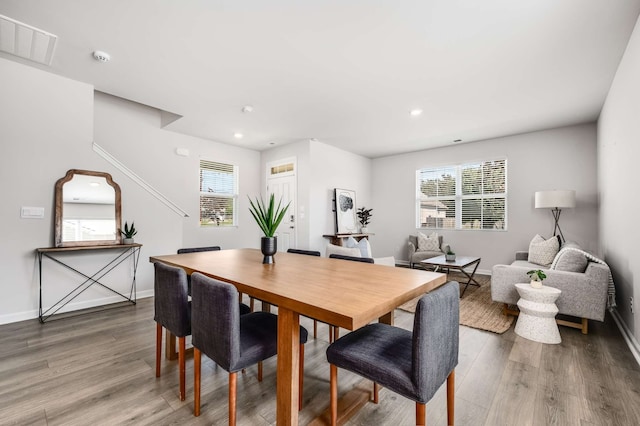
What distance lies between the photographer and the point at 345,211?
6.00 metres

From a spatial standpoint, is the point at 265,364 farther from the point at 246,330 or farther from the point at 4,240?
the point at 4,240

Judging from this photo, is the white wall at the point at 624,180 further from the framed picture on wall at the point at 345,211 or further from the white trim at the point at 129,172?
the white trim at the point at 129,172

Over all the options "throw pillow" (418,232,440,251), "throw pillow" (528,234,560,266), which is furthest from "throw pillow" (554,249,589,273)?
"throw pillow" (418,232,440,251)

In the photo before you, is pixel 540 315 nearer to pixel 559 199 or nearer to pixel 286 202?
pixel 559 199

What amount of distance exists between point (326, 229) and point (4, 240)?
436 cm

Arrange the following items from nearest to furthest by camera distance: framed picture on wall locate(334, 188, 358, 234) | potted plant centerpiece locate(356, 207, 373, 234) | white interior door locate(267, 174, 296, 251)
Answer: white interior door locate(267, 174, 296, 251)
framed picture on wall locate(334, 188, 358, 234)
potted plant centerpiece locate(356, 207, 373, 234)

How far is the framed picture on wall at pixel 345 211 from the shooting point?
19.0ft

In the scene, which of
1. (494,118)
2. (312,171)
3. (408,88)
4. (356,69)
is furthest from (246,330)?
(494,118)

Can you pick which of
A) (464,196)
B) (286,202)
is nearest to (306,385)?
(286,202)

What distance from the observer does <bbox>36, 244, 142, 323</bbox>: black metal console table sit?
3.03 metres

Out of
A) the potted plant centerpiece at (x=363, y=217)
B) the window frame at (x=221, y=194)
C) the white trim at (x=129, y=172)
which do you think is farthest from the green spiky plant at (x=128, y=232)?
the potted plant centerpiece at (x=363, y=217)

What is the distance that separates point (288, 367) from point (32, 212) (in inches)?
138

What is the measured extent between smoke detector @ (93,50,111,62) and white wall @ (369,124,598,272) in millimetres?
5534

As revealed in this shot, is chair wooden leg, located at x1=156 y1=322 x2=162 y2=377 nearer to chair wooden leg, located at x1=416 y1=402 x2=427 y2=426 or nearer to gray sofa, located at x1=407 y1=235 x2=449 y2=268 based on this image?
chair wooden leg, located at x1=416 y1=402 x2=427 y2=426
